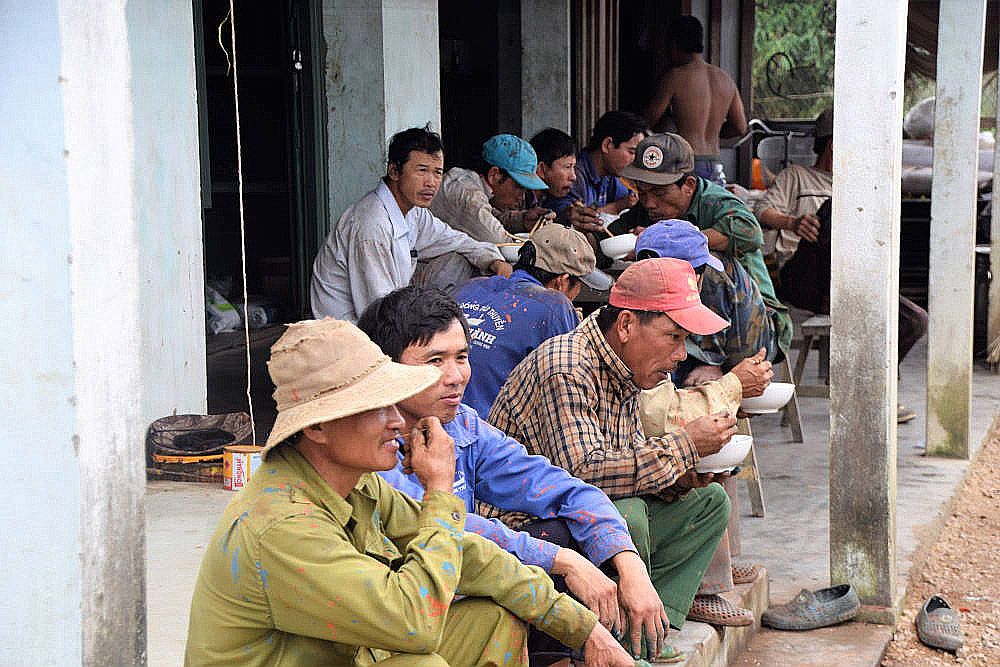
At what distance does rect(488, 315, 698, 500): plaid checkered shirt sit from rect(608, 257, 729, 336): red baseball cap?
12cm

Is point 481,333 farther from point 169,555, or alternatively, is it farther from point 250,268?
point 250,268

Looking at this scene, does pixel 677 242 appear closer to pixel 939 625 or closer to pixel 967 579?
pixel 939 625

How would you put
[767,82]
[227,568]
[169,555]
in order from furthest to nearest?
1. [767,82]
2. [169,555]
3. [227,568]

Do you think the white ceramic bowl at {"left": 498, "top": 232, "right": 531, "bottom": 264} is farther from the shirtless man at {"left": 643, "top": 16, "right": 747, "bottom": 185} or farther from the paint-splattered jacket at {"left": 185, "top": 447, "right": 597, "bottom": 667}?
the shirtless man at {"left": 643, "top": 16, "right": 747, "bottom": 185}

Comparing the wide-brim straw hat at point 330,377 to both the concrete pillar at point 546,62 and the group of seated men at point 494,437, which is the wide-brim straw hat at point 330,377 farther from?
the concrete pillar at point 546,62

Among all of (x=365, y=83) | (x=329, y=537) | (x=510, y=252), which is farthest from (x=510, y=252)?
(x=329, y=537)

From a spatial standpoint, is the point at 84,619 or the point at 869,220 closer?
the point at 84,619

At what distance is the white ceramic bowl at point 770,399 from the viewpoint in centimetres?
375

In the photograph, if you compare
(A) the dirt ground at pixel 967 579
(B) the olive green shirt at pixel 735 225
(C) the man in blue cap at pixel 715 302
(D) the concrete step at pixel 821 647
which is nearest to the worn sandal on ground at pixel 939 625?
(A) the dirt ground at pixel 967 579

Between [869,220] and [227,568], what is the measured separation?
2.55 m

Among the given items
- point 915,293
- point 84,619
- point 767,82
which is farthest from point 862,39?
point 767,82

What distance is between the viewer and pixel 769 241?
23.9 ft

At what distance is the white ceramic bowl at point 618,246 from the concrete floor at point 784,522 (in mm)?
1211

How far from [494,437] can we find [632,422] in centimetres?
61
